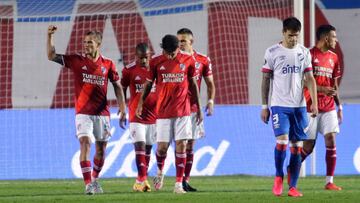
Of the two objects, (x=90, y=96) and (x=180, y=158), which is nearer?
(x=180, y=158)

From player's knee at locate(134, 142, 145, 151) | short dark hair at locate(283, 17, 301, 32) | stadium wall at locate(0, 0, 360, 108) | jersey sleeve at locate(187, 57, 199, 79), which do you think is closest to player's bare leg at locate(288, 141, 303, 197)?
short dark hair at locate(283, 17, 301, 32)

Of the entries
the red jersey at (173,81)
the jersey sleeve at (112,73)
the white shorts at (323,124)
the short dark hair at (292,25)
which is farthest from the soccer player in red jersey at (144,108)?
the short dark hair at (292,25)

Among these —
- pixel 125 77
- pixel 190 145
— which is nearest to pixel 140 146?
pixel 190 145

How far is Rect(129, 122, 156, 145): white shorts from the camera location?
16.6 metres

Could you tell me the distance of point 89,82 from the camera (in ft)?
50.6

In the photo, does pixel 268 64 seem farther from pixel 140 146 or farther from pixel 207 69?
pixel 140 146

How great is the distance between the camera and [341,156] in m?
20.8

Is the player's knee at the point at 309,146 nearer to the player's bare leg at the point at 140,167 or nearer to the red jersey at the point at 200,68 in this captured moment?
the red jersey at the point at 200,68

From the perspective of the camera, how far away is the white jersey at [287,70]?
46.2 ft

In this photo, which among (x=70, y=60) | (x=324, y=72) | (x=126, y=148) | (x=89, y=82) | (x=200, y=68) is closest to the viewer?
(x=70, y=60)

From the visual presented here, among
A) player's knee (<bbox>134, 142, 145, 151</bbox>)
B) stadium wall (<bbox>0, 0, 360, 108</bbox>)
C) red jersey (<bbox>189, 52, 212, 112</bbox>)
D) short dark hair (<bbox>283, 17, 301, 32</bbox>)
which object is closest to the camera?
short dark hair (<bbox>283, 17, 301, 32</bbox>)

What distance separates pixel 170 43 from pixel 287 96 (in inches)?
71.4

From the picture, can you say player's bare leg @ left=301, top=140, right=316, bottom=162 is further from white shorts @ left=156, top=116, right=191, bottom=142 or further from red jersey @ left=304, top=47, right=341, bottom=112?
white shorts @ left=156, top=116, right=191, bottom=142

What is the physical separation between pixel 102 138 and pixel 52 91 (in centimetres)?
856
